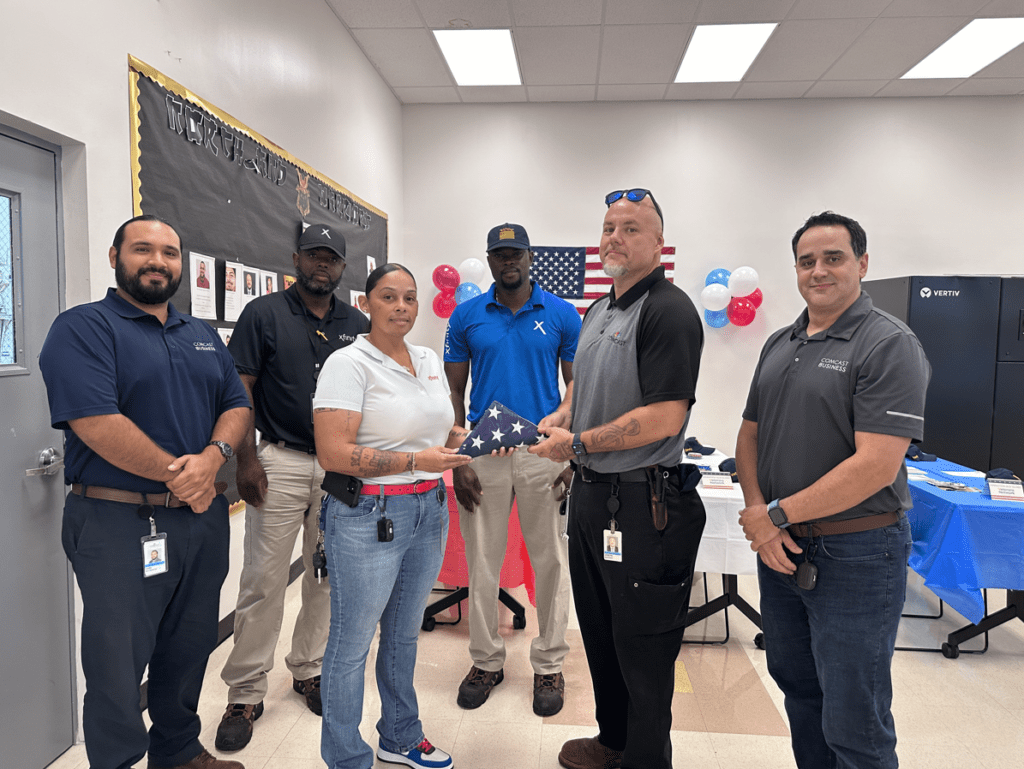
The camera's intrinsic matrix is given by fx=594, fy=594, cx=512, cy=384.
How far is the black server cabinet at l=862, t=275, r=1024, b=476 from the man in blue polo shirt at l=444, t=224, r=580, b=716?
13.0ft

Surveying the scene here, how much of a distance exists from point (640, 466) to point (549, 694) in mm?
1307

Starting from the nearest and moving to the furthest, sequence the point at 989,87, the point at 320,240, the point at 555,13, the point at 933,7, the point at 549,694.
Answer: the point at 320,240
the point at 549,694
the point at 933,7
the point at 555,13
the point at 989,87

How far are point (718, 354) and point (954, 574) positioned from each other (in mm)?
3292

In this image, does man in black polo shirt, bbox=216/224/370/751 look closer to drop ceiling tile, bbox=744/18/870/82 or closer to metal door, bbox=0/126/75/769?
metal door, bbox=0/126/75/769

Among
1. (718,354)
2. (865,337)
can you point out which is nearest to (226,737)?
(865,337)

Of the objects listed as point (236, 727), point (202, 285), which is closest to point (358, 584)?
point (236, 727)

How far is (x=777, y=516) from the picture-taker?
162 cm

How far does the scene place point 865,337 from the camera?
61.6 inches

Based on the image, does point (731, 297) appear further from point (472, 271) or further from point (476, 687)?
point (476, 687)

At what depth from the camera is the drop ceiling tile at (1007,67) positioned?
4770mm

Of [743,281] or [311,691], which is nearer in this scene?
[311,691]

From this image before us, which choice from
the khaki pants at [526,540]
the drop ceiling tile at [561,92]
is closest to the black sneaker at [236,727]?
the khaki pants at [526,540]

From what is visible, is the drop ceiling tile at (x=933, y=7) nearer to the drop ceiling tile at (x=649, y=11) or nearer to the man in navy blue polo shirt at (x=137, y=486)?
the drop ceiling tile at (x=649, y=11)

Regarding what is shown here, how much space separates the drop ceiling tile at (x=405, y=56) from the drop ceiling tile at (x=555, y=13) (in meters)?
0.77
